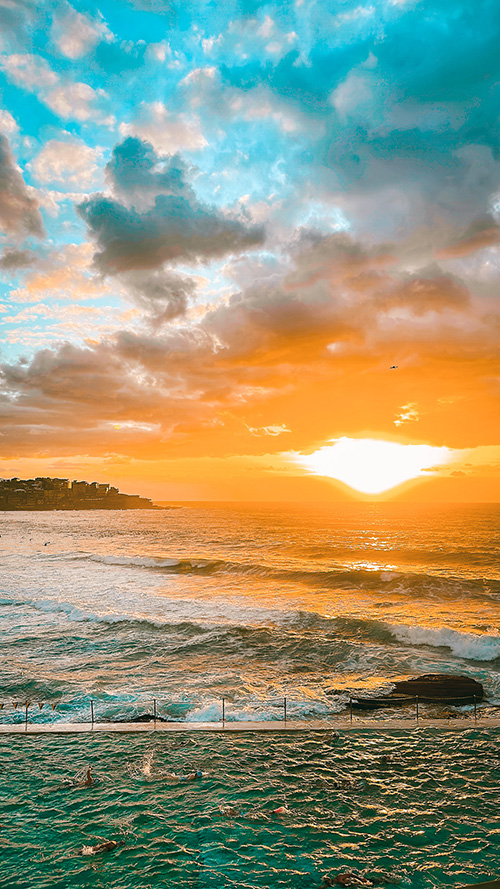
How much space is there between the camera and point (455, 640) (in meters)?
36.3

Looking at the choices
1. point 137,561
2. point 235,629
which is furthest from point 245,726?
point 137,561

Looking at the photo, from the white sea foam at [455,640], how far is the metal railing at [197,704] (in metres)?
9.98

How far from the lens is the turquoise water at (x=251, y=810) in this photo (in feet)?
43.6

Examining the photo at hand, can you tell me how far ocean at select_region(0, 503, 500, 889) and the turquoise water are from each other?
0.07 m

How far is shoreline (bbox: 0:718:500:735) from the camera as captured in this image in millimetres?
20875

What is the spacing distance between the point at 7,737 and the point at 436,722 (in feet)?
67.1

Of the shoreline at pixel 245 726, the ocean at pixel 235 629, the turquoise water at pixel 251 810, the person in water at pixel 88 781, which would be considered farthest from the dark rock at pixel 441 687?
the person in water at pixel 88 781

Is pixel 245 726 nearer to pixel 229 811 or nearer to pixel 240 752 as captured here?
pixel 240 752

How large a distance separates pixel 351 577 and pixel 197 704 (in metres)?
44.4

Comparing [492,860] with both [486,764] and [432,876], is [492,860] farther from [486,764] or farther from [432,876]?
[486,764]

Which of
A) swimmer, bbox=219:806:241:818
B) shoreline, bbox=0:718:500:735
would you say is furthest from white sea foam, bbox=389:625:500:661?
swimmer, bbox=219:806:241:818

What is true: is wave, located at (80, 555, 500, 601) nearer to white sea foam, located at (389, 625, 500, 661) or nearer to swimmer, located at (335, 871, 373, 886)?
white sea foam, located at (389, 625, 500, 661)

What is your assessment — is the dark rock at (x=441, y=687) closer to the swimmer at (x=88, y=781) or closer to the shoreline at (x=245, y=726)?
the shoreline at (x=245, y=726)

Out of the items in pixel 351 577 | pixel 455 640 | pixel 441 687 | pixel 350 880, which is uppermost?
pixel 350 880
